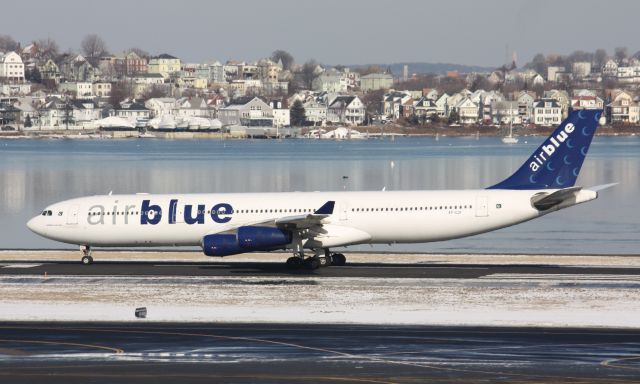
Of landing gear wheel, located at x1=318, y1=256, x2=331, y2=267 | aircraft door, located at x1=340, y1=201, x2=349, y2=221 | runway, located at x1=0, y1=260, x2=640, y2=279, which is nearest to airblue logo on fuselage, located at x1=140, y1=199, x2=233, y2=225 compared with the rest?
runway, located at x1=0, y1=260, x2=640, y2=279

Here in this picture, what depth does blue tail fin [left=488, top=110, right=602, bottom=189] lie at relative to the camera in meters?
54.2

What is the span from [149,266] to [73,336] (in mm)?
19056

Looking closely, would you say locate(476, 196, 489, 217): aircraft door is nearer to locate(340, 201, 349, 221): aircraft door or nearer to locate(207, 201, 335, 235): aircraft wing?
locate(340, 201, 349, 221): aircraft door

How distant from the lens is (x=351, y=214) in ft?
179

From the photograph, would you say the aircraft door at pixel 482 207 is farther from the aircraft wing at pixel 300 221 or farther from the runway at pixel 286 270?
the aircraft wing at pixel 300 221

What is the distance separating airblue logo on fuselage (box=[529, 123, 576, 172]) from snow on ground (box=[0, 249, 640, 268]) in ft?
15.0

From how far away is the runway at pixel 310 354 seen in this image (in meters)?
30.6

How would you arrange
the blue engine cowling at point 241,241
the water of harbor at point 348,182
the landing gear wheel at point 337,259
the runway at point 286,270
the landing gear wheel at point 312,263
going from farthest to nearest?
the water of harbor at point 348,182, the landing gear wheel at point 337,259, the landing gear wheel at point 312,263, the blue engine cowling at point 241,241, the runway at point 286,270

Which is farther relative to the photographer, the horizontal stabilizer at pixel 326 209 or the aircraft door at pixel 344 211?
the aircraft door at pixel 344 211

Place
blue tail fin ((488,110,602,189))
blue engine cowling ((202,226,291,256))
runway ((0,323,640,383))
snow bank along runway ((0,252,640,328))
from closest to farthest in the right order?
runway ((0,323,640,383)) → snow bank along runway ((0,252,640,328)) → blue engine cowling ((202,226,291,256)) → blue tail fin ((488,110,602,189))

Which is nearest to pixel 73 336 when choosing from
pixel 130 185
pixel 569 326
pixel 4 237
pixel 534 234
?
pixel 569 326

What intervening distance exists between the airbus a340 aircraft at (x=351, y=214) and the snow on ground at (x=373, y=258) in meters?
2.87

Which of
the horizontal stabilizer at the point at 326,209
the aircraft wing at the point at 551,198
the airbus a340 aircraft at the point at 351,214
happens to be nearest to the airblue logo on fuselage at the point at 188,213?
the airbus a340 aircraft at the point at 351,214

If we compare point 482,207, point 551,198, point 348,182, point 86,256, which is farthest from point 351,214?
point 348,182
